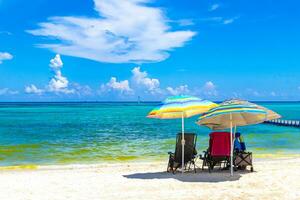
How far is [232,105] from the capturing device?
11.2 metres

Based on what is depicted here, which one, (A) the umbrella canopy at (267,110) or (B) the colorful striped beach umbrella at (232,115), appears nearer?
(B) the colorful striped beach umbrella at (232,115)

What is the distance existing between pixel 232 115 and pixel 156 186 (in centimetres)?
338

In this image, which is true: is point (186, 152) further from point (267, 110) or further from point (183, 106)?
point (267, 110)

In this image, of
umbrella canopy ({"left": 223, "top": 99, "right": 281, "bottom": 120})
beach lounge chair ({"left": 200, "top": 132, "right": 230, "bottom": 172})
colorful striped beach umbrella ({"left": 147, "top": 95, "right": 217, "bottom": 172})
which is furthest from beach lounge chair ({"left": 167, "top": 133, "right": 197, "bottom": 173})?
umbrella canopy ({"left": 223, "top": 99, "right": 281, "bottom": 120})

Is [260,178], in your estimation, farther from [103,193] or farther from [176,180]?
[103,193]

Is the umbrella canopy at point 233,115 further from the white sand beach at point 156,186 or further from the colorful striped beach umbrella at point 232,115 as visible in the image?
the white sand beach at point 156,186

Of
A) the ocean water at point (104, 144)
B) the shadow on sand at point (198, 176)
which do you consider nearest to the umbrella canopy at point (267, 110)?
the shadow on sand at point (198, 176)

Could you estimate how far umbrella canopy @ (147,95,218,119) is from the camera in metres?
11.7

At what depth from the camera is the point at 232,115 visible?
39.6 ft

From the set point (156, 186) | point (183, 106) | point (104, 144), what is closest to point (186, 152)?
point (183, 106)

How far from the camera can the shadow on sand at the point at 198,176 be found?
11.0 meters

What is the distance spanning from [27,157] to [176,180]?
14.7 meters

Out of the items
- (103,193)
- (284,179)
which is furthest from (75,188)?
(284,179)

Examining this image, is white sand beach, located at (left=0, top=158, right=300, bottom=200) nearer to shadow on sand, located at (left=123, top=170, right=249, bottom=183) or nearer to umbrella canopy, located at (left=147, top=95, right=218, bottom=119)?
shadow on sand, located at (left=123, top=170, right=249, bottom=183)
